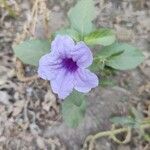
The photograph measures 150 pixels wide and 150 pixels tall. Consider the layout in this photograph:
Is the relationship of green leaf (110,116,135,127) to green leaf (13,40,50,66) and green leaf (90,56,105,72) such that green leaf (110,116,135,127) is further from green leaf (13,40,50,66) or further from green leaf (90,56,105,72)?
green leaf (13,40,50,66)

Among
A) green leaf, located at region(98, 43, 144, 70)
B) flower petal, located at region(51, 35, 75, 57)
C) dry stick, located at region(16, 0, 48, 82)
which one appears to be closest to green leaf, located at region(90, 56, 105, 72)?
green leaf, located at region(98, 43, 144, 70)

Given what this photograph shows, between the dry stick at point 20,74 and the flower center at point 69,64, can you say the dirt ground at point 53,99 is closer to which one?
the dry stick at point 20,74

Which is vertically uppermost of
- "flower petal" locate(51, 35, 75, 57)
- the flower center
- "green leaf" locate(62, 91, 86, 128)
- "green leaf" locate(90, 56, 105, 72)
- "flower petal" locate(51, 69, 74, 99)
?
"flower petal" locate(51, 35, 75, 57)

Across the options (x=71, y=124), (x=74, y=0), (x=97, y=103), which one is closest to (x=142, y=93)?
(x=97, y=103)

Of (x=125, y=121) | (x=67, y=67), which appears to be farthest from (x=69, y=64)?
(x=125, y=121)

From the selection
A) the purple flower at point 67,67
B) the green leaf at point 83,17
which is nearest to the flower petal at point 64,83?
the purple flower at point 67,67

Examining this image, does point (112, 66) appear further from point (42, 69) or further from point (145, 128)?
point (145, 128)
